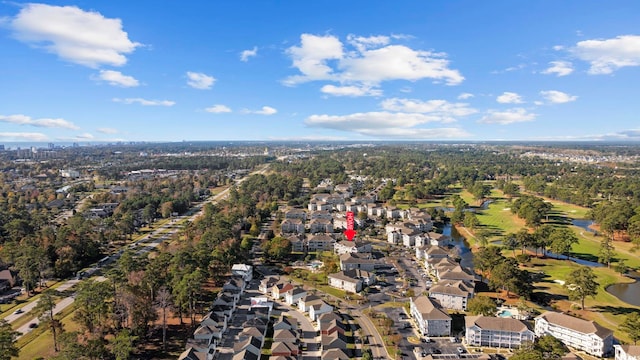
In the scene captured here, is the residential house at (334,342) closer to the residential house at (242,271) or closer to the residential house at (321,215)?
the residential house at (242,271)

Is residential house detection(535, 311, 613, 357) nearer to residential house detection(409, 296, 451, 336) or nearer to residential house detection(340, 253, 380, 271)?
residential house detection(409, 296, 451, 336)

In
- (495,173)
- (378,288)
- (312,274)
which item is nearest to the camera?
(378,288)

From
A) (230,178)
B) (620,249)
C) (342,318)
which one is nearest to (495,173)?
(620,249)

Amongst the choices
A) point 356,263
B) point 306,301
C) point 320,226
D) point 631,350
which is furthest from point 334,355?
point 320,226

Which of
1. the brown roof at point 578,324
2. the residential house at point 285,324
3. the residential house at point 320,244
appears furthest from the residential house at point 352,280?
the brown roof at point 578,324

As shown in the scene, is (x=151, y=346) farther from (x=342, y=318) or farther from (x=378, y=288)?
(x=378, y=288)
